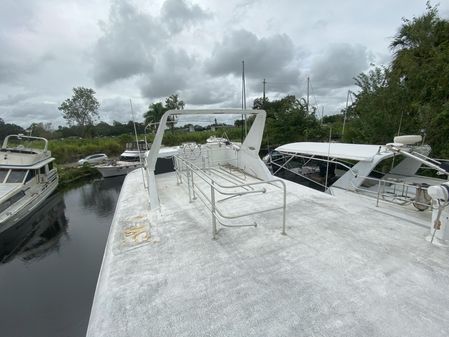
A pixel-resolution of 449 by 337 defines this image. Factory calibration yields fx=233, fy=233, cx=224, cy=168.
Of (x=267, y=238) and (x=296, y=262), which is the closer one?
(x=296, y=262)

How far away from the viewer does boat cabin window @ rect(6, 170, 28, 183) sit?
9555 millimetres

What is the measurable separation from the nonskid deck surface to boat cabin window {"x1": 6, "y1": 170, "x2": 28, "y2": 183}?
8.56 metres

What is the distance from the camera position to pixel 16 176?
973cm

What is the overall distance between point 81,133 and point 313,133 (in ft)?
97.7

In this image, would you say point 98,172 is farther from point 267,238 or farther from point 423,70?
point 423,70

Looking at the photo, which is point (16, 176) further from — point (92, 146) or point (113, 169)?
point (92, 146)

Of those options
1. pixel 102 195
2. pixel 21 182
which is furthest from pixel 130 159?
pixel 21 182

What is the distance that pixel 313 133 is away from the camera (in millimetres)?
15930

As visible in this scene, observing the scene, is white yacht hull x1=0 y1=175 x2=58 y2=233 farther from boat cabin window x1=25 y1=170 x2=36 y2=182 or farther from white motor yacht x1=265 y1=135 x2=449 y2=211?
white motor yacht x1=265 y1=135 x2=449 y2=211

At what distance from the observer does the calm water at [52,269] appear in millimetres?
4551

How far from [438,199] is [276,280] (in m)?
2.48

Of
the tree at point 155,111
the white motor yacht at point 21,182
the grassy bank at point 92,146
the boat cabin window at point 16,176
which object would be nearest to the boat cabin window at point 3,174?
the white motor yacht at point 21,182

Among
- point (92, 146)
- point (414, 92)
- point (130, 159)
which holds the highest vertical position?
point (414, 92)

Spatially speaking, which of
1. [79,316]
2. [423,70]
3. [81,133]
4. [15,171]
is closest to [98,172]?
[15,171]
